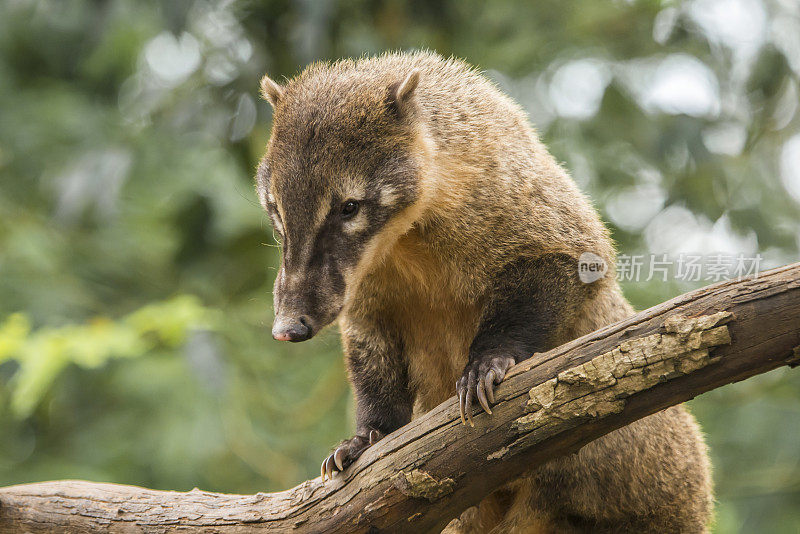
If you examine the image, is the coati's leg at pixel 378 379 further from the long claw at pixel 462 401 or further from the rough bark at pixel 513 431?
the long claw at pixel 462 401

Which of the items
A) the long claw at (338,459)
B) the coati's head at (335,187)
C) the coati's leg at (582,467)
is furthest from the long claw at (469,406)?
the long claw at (338,459)

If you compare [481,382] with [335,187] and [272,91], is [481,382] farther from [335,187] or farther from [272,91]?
[272,91]

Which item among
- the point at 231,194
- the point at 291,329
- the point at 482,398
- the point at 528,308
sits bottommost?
the point at 482,398

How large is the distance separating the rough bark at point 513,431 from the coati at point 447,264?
197 millimetres

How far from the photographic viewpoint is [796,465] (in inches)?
295

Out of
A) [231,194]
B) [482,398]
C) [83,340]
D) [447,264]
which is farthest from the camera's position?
[231,194]

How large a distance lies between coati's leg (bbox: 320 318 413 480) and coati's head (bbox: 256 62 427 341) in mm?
671

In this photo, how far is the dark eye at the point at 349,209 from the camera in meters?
3.96

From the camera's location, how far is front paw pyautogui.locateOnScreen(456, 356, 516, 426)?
371 cm

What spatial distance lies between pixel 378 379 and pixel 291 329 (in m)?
1.16

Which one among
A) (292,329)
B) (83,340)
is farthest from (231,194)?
(292,329)

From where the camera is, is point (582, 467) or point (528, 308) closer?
point (528, 308)

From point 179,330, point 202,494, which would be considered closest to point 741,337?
point 202,494

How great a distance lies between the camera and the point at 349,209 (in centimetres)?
397
